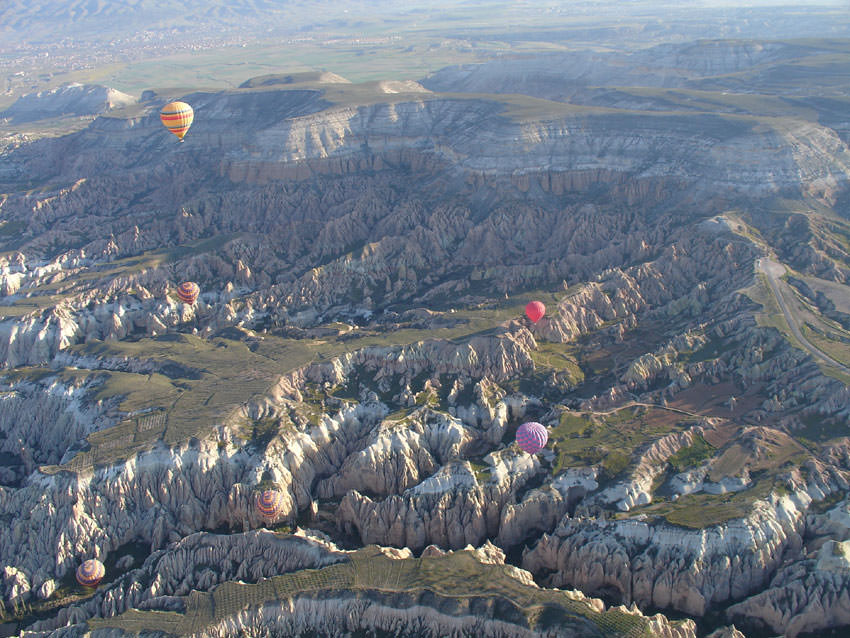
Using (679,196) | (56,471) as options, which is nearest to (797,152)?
(679,196)

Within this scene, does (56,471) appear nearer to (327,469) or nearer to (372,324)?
(327,469)

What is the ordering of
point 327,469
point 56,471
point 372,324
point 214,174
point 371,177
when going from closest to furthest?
point 56,471 < point 327,469 < point 372,324 < point 371,177 < point 214,174

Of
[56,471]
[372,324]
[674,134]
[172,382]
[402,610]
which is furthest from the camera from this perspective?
[674,134]

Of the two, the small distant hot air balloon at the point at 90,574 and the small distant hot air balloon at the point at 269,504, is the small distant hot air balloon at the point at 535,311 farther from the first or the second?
the small distant hot air balloon at the point at 90,574

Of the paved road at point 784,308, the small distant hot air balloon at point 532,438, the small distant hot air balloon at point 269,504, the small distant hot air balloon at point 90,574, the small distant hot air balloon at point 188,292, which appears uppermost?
the paved road at point 784,308

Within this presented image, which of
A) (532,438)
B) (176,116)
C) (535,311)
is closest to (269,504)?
(532,438)

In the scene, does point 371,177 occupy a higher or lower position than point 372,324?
higher

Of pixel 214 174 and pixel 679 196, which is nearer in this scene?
pixel 679 196

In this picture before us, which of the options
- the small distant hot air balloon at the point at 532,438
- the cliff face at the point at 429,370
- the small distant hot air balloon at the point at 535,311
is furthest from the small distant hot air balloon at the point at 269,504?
the small distant hot air balloon at the point at 535,311
